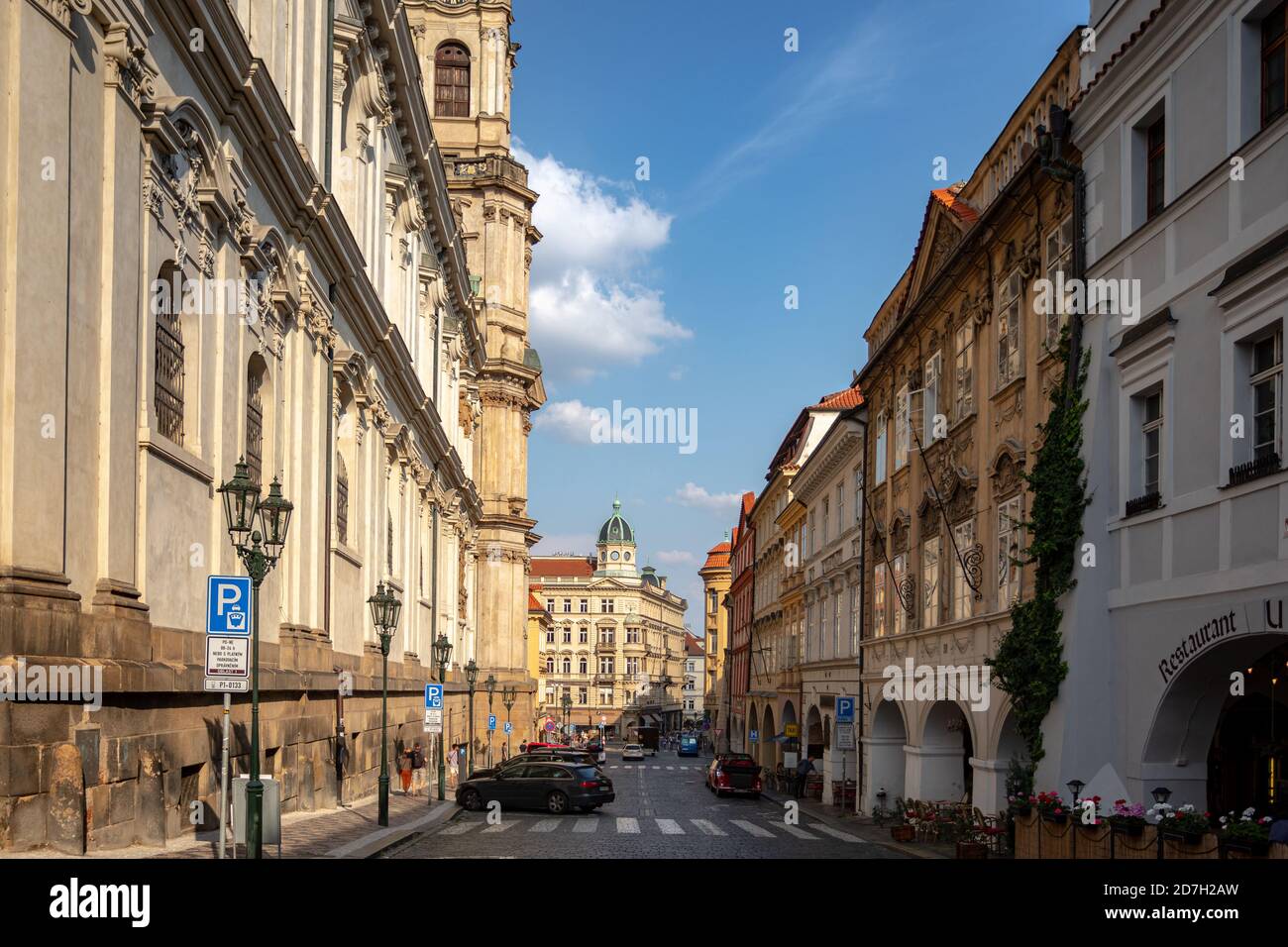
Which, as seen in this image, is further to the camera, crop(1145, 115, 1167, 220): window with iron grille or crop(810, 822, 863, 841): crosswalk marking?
crop(810, 822, 863, 841): crosswalk marking

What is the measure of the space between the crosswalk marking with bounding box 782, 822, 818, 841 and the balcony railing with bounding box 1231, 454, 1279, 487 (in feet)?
50.5

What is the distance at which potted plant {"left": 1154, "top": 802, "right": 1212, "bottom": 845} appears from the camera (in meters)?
13.2

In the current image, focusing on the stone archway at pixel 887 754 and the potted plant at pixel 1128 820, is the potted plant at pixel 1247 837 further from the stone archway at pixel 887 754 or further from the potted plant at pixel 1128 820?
the stone archway at pixel 887 754

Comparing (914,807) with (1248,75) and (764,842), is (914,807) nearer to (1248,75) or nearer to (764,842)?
(764,842)

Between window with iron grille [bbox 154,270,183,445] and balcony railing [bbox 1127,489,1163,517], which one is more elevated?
window with iron grille [bbox 154,270,183,445]

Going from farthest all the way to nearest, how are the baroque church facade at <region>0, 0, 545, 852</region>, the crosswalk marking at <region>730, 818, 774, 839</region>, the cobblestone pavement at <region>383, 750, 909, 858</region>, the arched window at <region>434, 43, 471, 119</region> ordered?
the arched window at <region>434, 43, 471, 119</region> → the crosswalk marking at <region>730, 818, 774, 839</region> → the cobblestone pavement at <region>383, 750, 909, 858</region> → the baroque church facade at <region>0, 0, 545, 852</region>

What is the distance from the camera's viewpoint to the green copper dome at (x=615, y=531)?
198 m

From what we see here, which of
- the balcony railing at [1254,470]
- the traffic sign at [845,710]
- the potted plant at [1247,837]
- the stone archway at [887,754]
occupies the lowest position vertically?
the stone archway at [887,754]

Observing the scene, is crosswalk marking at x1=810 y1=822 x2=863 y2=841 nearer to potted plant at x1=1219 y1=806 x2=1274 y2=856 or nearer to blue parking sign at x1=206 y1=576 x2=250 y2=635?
potted plant at x1=1219 y1=806 x2=1274 y2=856

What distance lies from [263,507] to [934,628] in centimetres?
1643

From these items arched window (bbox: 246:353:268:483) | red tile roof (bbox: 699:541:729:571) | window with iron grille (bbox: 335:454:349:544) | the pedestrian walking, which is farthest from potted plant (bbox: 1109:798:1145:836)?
red tile roof (bbox: 699:541:729:571)

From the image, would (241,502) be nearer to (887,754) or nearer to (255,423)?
(255,423)

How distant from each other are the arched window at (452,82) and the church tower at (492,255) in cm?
5

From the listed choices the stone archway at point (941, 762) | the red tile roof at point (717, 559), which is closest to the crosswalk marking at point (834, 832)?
the stone archway at point (941, 762)
